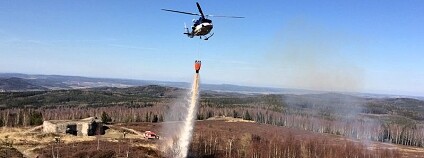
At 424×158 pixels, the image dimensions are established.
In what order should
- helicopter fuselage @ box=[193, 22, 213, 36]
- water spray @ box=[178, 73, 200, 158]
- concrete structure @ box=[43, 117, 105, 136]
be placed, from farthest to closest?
concrete structure @ box=[43, 117, 105, 136] < water spray @ box=[178, 73, 200, 158] < helicopter fuselage @ box=[193, 22, 213, 36]

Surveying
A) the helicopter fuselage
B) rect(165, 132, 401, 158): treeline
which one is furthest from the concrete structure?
the helicopter fuselage

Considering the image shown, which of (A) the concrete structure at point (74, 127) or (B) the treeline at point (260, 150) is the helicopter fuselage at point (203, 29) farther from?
(A) the concrete structure at point (74, 127)

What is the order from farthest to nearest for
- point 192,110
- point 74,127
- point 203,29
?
point 74,127, point 192,110, point 203,29

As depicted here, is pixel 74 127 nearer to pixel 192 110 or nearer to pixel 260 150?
pixel 260 150

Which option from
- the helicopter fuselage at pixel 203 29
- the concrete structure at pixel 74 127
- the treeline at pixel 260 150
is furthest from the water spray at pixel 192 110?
the concrete structure at pixel 74 127

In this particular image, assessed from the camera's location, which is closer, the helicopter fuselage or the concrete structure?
the helicopter fuselage

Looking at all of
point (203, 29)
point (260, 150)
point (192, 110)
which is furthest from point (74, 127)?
point (203, 29)

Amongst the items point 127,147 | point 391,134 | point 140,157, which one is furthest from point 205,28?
point 391,134

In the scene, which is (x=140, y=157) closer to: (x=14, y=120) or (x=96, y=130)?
(x=96, y=130)

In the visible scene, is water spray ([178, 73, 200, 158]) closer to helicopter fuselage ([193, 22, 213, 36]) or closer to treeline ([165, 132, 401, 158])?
treeline ([165, 132, 401, 158])

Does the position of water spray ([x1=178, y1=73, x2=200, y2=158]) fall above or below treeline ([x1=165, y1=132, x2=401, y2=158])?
above
